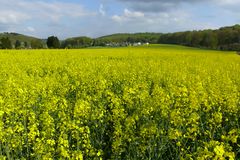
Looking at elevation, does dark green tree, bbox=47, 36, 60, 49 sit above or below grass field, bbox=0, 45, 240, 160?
below

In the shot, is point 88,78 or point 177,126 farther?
point 88,78

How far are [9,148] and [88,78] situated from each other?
7194mm

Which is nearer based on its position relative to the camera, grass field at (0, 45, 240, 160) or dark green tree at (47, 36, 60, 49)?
grass field at (0, 45, 240, 160)

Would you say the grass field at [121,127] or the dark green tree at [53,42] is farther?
the dark green tree at [53,42]

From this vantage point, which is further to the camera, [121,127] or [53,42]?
[53,42]

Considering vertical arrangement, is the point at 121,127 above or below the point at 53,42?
above

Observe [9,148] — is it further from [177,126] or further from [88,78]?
[88,78]

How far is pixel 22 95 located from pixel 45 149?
3.10 meters

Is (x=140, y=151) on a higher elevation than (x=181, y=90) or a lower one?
lower

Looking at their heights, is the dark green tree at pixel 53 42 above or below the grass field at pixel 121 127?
below

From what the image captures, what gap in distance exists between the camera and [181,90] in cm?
651

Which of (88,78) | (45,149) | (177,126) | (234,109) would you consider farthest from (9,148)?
(88,78)

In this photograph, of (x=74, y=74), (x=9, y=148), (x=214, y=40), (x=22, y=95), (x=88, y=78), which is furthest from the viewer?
(x=214, y=40)

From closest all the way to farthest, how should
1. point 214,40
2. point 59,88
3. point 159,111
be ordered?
point 159,111, point 59,88, point 214,40
